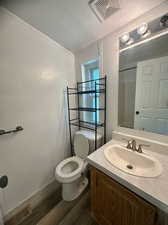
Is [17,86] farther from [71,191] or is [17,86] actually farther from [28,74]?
[71,191]

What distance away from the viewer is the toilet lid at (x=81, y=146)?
4.91 ft

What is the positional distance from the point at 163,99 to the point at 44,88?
4.46 ft

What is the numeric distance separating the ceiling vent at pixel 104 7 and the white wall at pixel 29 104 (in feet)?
2.27

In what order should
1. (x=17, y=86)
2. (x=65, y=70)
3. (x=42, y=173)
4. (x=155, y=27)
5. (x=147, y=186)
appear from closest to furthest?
(x=147, y=186), (x=155, y=27), (x=17, y=86), (x=42, y=173), (x=65, y=70)

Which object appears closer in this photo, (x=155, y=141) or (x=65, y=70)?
(x=155, y=141)

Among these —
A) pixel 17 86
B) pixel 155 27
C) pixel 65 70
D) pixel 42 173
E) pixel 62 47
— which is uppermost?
pixel 62 47

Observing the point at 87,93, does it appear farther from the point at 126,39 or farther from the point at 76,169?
the point at 76,169

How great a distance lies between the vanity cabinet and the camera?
668mm

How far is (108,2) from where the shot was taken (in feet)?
2.88

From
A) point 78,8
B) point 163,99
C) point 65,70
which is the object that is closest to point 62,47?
point 65,70

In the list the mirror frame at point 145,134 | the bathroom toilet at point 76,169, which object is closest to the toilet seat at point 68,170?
the bathroom toilet at point 76,169

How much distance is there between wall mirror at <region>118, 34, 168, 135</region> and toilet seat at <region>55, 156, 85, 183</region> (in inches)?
32.1

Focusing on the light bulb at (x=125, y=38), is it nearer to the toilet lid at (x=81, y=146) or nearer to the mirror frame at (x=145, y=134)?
the mirror frame at (x=145, y=134)

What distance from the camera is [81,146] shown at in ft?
5.18
